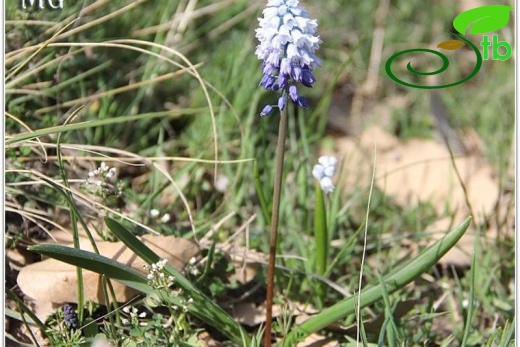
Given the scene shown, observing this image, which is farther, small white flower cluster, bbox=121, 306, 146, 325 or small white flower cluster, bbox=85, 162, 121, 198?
small white flower cluster, bbox=85, 162, 121, 198

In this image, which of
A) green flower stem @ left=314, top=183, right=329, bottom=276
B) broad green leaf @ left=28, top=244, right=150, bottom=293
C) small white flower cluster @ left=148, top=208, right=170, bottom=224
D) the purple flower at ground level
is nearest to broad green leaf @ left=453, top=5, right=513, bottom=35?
green flower stem @ left=314, top=183, right=329, bottom=276

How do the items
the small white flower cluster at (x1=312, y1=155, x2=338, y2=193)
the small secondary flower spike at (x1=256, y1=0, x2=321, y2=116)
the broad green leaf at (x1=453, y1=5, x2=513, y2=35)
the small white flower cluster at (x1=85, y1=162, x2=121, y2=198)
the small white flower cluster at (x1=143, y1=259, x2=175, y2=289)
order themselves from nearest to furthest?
the small secondary flower spike at (x1=256, y1=0, x2=321, y2=116) → the small white flower cluster at (x1=143, y1=259, x2=175, y2=289) → the small white flower cluster at (x1=85, y1=162, x2=121, y2=198) → the small white flower cluster at (x1=312, y1=155, x2=338, y2=193) → the broad green leaf at (x1=453, y1=5, x2=513, y2=35)

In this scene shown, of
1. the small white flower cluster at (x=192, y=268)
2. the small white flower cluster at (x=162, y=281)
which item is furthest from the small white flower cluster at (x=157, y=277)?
the small white flower cluster at (x=192, y=268)

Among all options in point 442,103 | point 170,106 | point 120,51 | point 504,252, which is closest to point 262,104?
point 170,106

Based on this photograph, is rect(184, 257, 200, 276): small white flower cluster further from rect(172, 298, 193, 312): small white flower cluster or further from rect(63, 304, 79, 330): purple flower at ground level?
rect(63, 304, 79, 330): purple flower at ground level

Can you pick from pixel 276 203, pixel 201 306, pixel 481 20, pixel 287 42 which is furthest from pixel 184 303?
pixel 481 20

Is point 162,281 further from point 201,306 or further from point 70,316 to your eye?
point 70,316
